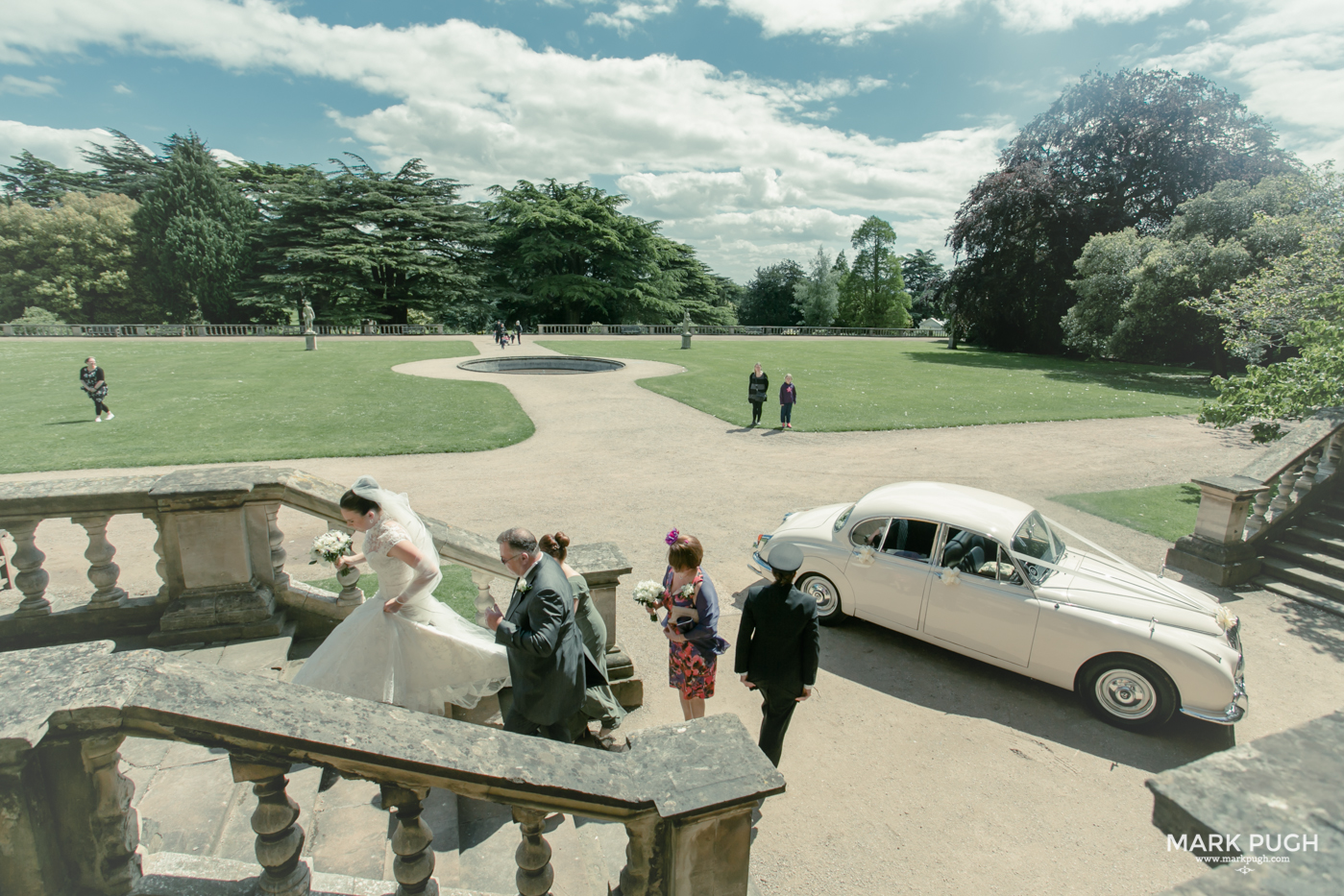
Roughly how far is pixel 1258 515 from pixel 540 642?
1086 cm

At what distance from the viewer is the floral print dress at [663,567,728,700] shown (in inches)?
193

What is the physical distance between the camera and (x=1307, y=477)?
1001 cm

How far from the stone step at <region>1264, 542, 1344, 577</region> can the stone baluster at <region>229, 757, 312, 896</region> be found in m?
12.1

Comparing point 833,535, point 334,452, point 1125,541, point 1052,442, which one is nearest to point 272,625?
point 833,535

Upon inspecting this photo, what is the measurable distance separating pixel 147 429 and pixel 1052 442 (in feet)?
78.0

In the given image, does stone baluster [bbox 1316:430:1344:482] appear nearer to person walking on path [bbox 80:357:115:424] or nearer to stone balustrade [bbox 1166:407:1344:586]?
stone balustrade [bbox 1166:407:1344:586]

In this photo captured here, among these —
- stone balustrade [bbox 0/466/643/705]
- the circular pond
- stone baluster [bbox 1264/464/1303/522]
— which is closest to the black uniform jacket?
stone balustrade [bbox 0/466/643/705]

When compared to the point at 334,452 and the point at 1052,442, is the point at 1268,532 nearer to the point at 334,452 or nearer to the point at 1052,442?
the point at 1052,442

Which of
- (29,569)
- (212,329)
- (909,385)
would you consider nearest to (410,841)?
(29,569)

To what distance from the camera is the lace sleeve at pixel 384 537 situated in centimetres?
412

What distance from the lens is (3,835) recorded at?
2084 mm

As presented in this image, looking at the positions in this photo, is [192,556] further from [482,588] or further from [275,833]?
[275,833]

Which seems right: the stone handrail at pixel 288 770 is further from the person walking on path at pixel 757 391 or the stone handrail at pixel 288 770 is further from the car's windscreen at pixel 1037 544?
the person walking on path at pixel 757 391

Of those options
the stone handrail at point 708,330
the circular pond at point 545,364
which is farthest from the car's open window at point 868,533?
the stone handrail at point 708,330
